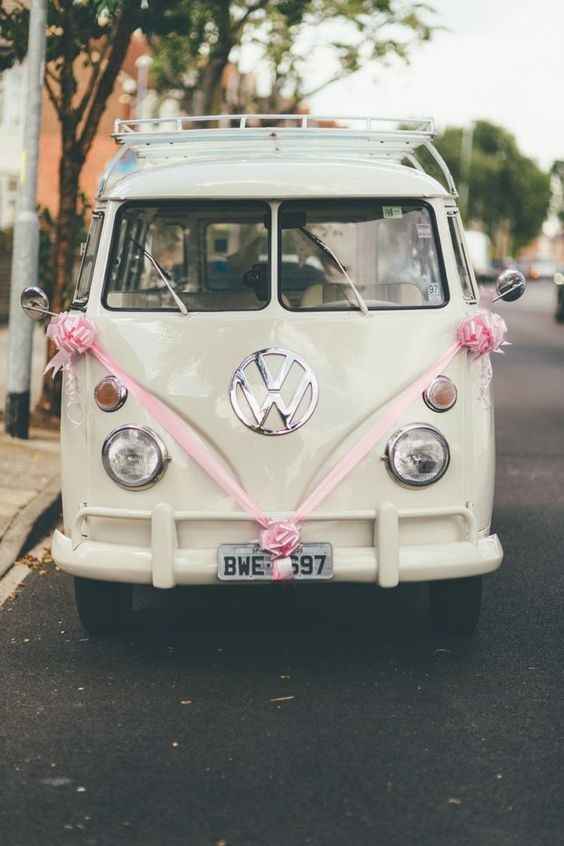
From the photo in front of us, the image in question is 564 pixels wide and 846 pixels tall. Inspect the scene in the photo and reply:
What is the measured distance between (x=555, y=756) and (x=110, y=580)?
1874mm

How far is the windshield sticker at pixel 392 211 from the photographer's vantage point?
609 centimetres

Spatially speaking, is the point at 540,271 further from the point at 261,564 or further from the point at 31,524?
the point at 261,564

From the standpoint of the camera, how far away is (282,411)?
221 inches

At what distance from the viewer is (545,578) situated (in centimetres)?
754

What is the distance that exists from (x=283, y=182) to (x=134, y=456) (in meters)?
1.30

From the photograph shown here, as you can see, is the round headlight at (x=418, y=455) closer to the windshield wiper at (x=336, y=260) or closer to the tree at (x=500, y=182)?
the windshield wiper at (x=336, y=260)

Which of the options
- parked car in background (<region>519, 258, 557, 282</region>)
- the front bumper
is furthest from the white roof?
parked car in background (<region>519, 258, 557, 282</region>)

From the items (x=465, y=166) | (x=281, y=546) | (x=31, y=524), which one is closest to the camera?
(x=281, y=546)

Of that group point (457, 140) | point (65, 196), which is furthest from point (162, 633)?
point (457, 140)

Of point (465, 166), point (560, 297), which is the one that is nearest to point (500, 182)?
point (465, 166)

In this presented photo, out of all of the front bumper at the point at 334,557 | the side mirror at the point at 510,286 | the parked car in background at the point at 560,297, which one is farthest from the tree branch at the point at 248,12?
the parked car in background at the point at 560,297

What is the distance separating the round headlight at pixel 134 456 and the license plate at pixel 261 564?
410 mm

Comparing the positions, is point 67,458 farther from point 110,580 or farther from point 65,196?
point 65,196

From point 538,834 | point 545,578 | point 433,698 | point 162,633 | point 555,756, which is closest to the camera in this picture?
point 538,834
